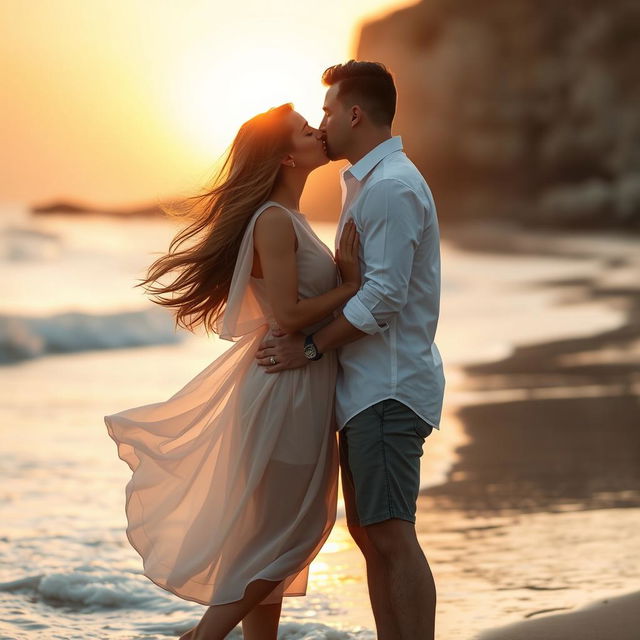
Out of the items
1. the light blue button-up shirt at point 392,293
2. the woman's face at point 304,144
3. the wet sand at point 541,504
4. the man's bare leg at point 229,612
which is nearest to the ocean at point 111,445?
the wet sand at point 541,504

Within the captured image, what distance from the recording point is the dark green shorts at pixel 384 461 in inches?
143

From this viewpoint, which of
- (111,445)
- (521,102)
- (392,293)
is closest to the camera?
(392,293)

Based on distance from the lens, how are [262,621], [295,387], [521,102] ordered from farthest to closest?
1. [521,102]
2. [262,621]
3. [295,387]

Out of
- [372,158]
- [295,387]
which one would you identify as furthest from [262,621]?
[372,158]

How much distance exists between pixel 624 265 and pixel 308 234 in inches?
1019

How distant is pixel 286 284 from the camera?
373 cm

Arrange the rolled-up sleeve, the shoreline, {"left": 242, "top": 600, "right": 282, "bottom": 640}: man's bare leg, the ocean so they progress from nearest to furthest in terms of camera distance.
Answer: the rolled-up sleeve → {"left": 242, "top": 600, "right": 282, "bottom": 640}: man's bare leg → the shoreline → the ocean

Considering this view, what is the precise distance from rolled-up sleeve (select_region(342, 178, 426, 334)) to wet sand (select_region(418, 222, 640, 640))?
1421 millimetres

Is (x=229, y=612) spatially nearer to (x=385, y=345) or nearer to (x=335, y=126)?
(x=385, y=345)

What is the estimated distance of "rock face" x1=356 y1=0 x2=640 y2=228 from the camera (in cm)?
6334

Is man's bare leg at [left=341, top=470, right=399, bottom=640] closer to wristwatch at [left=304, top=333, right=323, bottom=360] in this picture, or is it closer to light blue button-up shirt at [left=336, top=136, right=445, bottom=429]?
light blue button-up shirt at [left=336, top=136, right=445, bottom=429]

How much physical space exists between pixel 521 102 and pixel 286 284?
6789 cm

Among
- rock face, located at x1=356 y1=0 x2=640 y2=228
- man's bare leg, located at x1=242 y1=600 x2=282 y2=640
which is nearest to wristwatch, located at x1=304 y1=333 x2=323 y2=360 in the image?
man's bare leg, located at x1=242 y1=600 x2=282 y2=640

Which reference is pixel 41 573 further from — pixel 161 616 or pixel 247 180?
pixel 247 180
